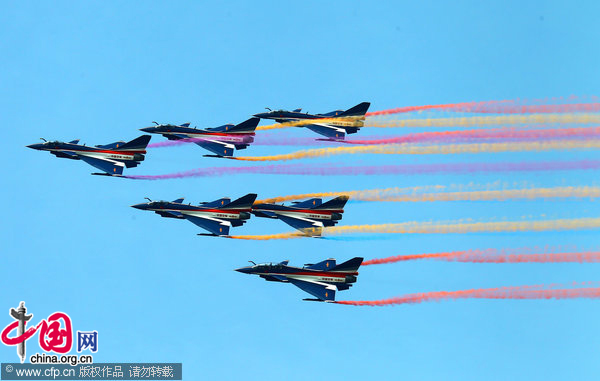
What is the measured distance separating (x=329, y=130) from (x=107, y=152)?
19993 mm

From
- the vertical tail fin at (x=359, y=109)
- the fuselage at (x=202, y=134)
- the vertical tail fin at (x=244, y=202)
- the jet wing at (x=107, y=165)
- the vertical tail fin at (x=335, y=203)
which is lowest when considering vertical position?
the vertical tail fin at (x=335, y=203)

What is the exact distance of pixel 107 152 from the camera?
9550 centimetres

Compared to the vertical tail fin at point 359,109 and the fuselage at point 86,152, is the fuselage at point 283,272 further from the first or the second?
the vertical tail fin at point 359,109

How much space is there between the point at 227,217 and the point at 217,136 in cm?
907

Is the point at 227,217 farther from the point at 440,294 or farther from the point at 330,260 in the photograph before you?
the point at 440,294

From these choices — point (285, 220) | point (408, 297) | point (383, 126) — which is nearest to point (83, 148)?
point (285, 220)

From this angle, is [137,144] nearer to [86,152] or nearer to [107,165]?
[107,165]

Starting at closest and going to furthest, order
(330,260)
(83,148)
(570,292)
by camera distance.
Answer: (570,292) < (330,260) < (83,148)

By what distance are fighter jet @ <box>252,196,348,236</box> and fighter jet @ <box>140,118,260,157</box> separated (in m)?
6.32

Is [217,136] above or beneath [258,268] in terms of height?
above

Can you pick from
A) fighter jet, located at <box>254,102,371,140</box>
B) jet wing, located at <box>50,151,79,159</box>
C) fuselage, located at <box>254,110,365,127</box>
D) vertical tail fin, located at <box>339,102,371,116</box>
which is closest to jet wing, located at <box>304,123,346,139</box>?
fighter jet, located at <box>254,102,371,140</box>

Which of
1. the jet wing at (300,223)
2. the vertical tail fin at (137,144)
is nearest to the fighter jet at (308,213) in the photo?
the jet wing at (300,223)

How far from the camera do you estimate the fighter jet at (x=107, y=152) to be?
94875mm

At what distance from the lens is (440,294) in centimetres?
8281
